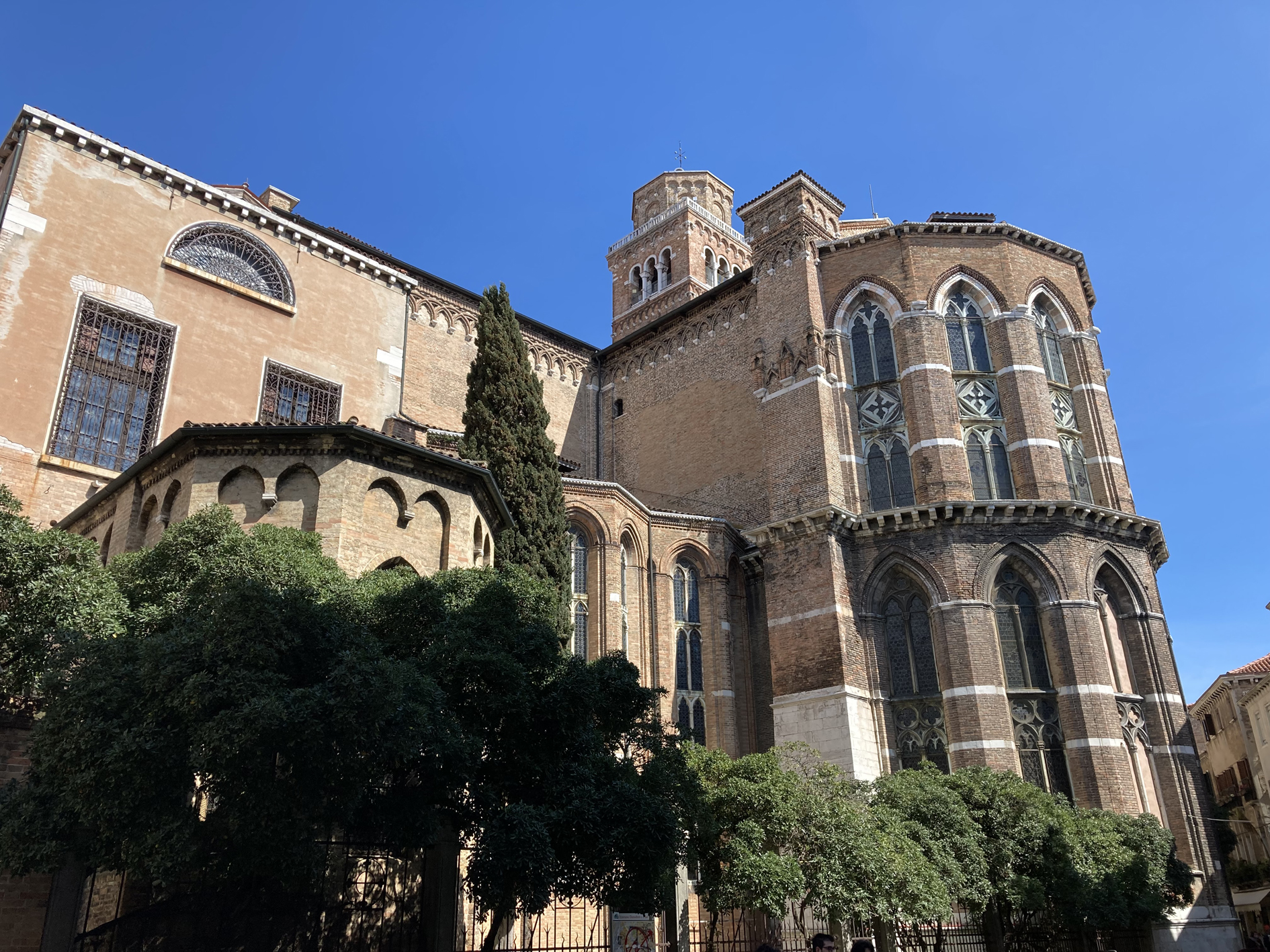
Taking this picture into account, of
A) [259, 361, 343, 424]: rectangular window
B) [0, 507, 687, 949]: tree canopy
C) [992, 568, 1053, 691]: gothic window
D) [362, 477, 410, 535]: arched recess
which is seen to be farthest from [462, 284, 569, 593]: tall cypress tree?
[992, 568, 1053, 691]: gothic window

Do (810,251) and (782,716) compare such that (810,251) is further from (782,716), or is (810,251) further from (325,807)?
(325,807)

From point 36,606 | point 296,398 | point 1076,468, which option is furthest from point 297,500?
point 1076,468

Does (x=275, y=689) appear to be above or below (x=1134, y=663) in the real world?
below

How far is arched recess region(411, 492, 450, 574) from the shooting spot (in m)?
17.1

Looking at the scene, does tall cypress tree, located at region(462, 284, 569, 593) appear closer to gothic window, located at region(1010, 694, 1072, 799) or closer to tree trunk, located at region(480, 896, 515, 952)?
tree trunk, located at region(480, 896, 515, 952)

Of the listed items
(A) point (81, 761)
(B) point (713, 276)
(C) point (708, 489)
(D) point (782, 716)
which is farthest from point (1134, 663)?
(B) point (713, 276)

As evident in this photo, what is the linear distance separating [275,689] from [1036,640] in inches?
727

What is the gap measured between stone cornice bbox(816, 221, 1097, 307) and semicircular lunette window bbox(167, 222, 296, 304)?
14.5m

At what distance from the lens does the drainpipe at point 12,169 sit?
20641 millimetres

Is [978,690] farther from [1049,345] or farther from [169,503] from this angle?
[169,503]

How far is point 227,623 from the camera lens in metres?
10.4

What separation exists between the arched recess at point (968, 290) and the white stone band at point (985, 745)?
11080 millimetres

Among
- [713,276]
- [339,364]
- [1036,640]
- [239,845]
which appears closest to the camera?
[239,845]

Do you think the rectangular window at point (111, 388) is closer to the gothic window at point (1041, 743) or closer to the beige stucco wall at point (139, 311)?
the beige stucco wall at point (139, 311)
